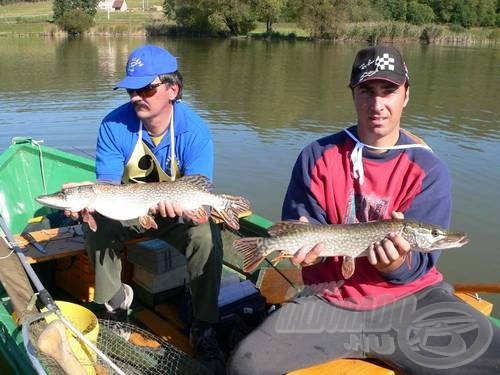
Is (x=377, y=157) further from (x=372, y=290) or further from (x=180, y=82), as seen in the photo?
(x=180, y=82)

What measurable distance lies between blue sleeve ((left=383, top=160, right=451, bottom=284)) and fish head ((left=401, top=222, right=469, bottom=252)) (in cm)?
15

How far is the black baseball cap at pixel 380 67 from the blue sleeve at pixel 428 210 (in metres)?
0.52

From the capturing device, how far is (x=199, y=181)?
3.54m

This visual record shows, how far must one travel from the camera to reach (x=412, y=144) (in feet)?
9.46

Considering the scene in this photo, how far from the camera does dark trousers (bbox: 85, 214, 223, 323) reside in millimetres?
3518

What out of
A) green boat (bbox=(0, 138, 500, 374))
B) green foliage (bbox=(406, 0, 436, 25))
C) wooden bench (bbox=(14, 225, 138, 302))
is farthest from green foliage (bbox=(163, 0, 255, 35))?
wooden bench (bbox=(14, 225, 138, 302))

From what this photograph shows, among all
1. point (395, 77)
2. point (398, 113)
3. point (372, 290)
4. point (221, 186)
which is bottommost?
point (221, 186)

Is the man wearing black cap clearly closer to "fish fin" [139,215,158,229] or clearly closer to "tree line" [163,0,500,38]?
"fish fin" [139,215,158,229]

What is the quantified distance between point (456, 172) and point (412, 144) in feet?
28.8

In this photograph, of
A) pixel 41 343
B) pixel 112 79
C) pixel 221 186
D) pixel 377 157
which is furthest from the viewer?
pixel 112 79

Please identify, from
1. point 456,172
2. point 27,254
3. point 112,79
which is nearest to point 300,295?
point 27,254

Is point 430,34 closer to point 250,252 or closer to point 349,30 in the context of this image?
point 349,30

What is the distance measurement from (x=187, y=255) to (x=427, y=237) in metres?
1.66

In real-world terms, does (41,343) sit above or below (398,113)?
below
